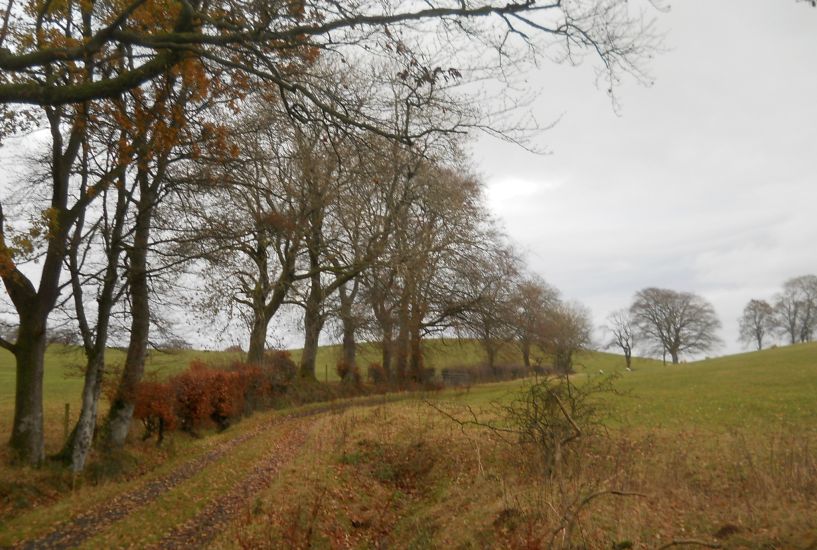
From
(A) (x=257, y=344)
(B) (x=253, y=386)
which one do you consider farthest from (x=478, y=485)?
(A) (x=257, y=344)

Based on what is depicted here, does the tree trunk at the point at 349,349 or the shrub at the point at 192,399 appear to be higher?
the tree trunk at the point at 349,349

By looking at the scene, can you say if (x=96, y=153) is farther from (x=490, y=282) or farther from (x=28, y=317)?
(x=490, y=282)

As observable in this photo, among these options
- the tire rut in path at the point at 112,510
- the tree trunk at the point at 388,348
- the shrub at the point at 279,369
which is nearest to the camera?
the tire rut in path at the point at 112,510

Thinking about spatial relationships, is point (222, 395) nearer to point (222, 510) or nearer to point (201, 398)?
point (201, 398)

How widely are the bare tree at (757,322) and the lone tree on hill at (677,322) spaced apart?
7.29 m

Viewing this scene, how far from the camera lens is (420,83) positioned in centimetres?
739

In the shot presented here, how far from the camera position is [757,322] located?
72.6 m

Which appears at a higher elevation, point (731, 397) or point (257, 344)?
point (257, 344)

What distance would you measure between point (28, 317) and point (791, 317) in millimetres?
76325

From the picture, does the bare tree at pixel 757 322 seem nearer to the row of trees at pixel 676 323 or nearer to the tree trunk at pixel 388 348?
the row of trees at pixel 676 323

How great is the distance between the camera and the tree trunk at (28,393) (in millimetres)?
12164

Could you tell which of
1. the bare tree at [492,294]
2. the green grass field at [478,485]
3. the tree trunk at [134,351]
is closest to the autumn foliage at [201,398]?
the tree trunk at [134,351]

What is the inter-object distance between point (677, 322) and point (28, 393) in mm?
67585

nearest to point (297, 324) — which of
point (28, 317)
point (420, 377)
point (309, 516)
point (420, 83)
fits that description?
point (420, 377)
